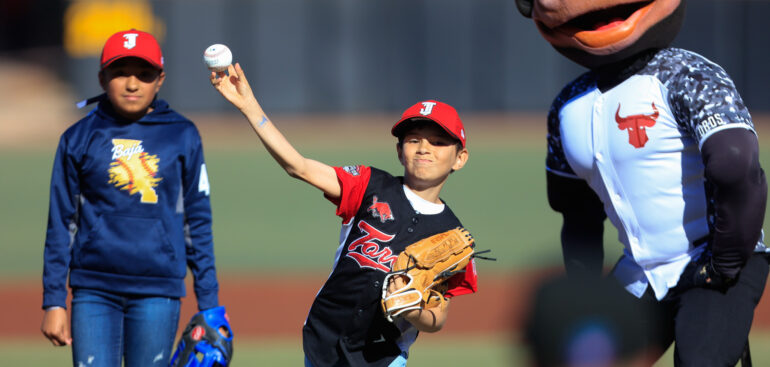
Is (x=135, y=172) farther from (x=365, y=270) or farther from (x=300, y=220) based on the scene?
(x=300, y=220)

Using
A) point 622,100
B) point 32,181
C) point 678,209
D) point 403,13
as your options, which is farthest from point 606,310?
point 403,13


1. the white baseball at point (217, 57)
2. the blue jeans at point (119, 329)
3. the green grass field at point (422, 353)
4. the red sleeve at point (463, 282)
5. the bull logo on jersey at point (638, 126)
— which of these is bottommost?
the green grass field at point (422, 353)

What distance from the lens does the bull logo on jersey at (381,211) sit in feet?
11.2

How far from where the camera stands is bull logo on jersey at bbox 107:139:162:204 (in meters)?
3.73

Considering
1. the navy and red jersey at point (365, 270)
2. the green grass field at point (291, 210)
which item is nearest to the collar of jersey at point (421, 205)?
the navy and red jersey at point (365, 270)

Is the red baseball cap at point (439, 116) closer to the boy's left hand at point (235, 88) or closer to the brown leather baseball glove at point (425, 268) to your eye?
the brown leather baseball glove at point (425, 268)

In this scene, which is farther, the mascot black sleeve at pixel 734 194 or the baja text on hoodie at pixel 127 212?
the baja text on hoodie at pixel 127 212

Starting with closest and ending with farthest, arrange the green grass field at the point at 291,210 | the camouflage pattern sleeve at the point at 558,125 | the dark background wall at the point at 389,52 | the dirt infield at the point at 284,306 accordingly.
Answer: the camouflage pattern sleeve at the point at 558,125
the dirt infield at the point at 284,306
the green grass field at the point at 291,210
the dark background wall at the point at 389,52

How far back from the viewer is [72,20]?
16422 mm

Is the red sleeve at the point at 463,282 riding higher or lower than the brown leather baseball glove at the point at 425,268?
lower

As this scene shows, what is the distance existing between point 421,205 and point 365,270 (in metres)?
0.35

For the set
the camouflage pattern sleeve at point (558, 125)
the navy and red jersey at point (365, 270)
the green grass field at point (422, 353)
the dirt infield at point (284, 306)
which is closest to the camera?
the navy and red jersey at point (365, 270)

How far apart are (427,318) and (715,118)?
1.32 meters

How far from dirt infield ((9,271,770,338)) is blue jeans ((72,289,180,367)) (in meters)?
3.03
